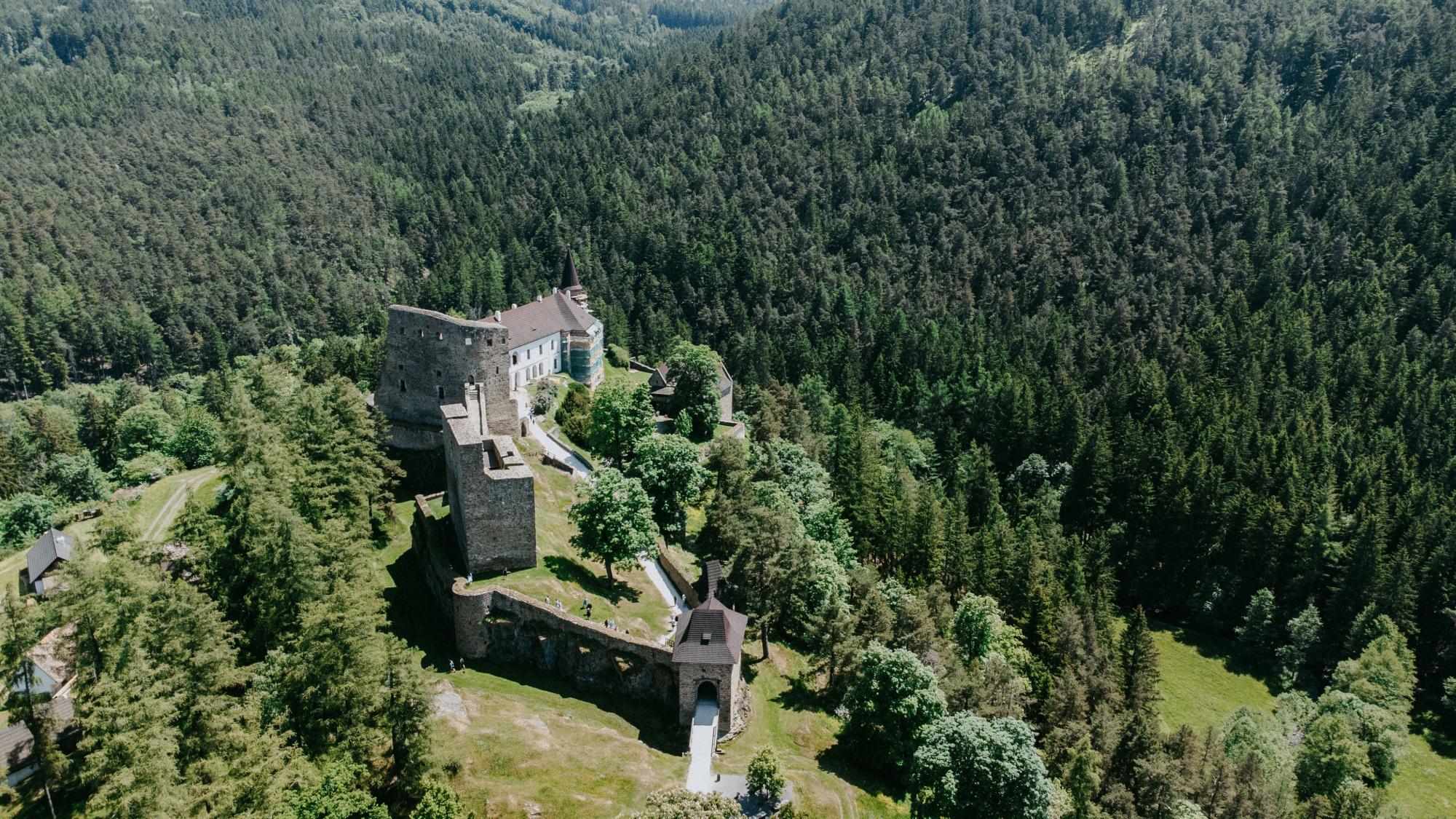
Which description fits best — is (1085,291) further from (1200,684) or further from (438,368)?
(438,368)

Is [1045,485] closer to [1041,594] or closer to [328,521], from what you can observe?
[1041,594]

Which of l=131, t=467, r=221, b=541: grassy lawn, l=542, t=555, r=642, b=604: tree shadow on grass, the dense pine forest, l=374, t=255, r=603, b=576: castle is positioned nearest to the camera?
l=374, t=255, r=603, b=576: castle

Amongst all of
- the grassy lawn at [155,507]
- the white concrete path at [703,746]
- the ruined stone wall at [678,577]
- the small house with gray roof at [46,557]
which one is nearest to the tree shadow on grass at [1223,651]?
the ruined stone wall at [678,577]

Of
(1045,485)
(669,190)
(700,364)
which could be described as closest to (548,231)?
(669,190)

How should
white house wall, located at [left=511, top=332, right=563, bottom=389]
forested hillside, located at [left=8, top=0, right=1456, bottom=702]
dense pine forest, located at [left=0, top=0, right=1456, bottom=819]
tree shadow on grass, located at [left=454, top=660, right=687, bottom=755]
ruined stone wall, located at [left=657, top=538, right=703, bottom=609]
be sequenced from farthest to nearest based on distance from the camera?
forested hillside, located at [left=8, top=0, right=1456, bottom=702], white house wall, located at [left=511, top=332, right=563, bottom=389], dense pine forest, located at [left=0, top=0, right=1456, bottom=819], ruined stone wall, located at [left=657, top=538, right=703, bottom=609], tree shadow on grass, located at [left=454, top=660, right=687, bottom=755]

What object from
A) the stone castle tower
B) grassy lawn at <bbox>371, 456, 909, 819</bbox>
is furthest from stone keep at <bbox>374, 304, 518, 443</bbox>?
grassy lawn at <bbox>371, 456, 909, 819</bbox>

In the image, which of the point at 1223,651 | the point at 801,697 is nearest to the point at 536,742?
the point at 801,697

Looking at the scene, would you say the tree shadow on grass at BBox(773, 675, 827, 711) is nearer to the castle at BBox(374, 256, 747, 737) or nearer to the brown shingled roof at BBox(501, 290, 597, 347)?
the castle at BBox(374, 256, 747, 737)
